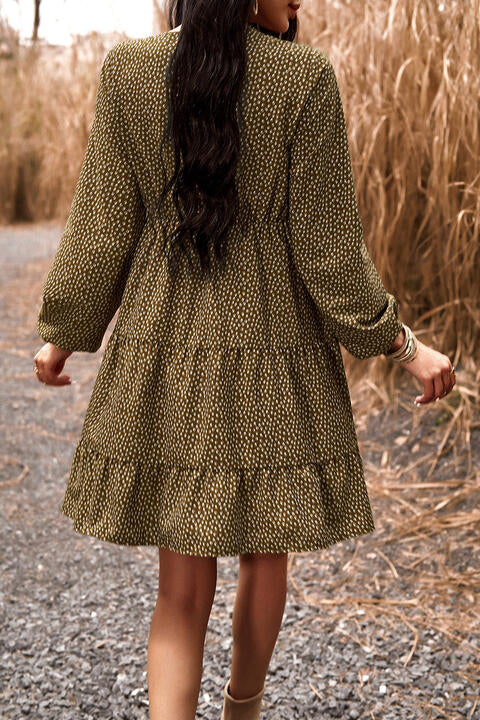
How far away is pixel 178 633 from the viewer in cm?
130

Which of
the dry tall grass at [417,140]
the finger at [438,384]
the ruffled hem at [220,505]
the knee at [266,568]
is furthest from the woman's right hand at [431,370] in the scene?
the dry tall grass at [417,140]

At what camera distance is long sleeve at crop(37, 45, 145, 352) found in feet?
3.95

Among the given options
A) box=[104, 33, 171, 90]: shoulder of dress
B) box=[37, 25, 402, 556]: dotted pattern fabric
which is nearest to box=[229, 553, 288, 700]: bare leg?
box=[37, 25, 402, 556]: dotted pattern fabric

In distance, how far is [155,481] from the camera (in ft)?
4.07

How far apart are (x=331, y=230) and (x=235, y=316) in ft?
0.58

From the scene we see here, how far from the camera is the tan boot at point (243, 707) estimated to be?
1445 mm

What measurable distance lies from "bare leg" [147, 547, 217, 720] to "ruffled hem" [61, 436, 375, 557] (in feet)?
Result: 0.28

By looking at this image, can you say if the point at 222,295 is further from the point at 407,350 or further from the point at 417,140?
the point at 417,140

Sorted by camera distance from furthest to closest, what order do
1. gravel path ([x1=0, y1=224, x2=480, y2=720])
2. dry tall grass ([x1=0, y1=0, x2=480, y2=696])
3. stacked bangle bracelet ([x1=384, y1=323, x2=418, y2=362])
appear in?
dry tall grass ([x1=0, y1=0, x2=480, y2=696]) < gravel path ([x1=0, y1=224, x2=480, y2=720]) < stacked bangle bracelet ([x1=384, y1=323, x2=418, y2=362])

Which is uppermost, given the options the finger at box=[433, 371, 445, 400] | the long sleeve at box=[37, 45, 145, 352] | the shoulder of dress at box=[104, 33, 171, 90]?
the shoulder of dress at box=[104, 33, 171, 90]

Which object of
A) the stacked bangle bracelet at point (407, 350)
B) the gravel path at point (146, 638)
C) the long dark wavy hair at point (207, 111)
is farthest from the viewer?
the gravel path at point (146, 638)

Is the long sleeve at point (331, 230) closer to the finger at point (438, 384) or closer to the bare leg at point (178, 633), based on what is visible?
the finger at point (438, 384)

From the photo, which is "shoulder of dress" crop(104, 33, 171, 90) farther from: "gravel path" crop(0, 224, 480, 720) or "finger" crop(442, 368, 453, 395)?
"gravel path" crop(0, 224, 480, 720)

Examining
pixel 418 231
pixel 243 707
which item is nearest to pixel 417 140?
pixel 418 231
